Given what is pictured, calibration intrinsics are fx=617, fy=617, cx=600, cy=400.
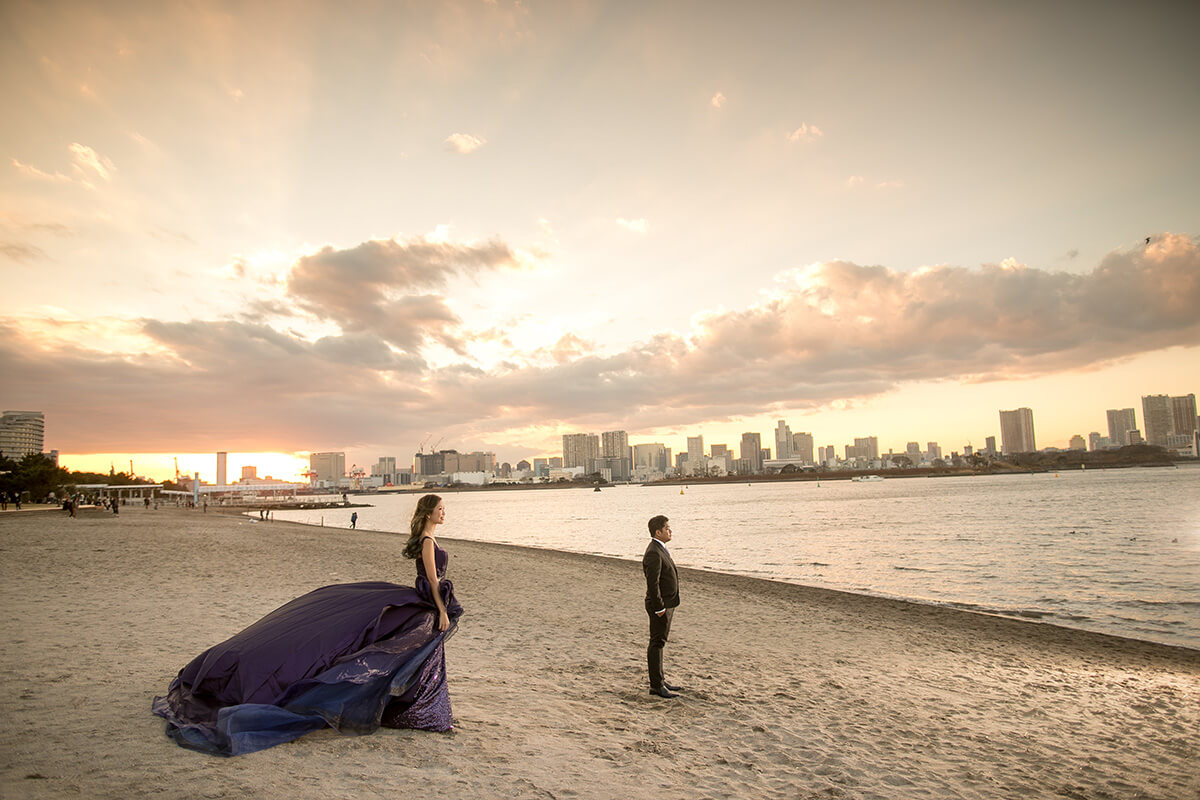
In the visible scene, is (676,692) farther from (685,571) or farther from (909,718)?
(685,571)

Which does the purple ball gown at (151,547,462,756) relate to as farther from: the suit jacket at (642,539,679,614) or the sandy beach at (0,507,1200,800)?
the suit jacket at (642,539,679,614)

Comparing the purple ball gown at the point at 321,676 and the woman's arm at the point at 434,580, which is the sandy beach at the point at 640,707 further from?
the woman's arm at the point at 434,580

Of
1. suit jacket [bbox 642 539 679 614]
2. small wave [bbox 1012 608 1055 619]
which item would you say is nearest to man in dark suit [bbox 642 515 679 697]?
suit jacket [bbox 642 539 679 614]

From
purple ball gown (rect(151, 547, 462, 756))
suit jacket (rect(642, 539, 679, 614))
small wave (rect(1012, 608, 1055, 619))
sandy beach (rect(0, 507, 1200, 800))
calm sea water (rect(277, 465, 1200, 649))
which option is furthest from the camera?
calm sea water (rect(277, 465, 1200, 649))

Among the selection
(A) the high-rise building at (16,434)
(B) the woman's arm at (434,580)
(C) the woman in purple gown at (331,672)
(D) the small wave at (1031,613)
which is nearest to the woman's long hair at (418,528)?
(C) the woman in purple gown at (331,672)

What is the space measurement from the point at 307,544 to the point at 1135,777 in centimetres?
2935

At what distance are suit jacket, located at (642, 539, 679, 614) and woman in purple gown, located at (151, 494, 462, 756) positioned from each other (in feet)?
8.27

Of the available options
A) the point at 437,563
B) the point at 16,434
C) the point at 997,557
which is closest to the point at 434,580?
the point at 437,563

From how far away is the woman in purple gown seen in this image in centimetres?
482

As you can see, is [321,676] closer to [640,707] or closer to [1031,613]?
[640,707]

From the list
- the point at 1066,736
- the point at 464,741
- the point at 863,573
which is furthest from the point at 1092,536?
the point at 464,741

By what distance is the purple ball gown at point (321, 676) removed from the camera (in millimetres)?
4801

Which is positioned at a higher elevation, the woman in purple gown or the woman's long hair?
the woman's long hair

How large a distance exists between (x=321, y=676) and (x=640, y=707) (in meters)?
3.74
